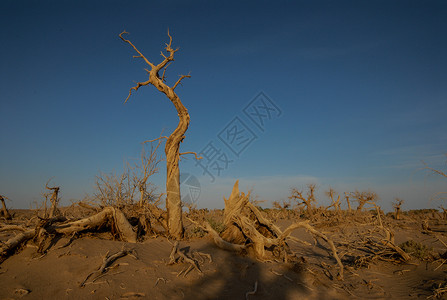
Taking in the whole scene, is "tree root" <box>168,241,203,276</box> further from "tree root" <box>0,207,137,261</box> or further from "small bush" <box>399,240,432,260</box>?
"small bush" <box>399,240,432,260</box>

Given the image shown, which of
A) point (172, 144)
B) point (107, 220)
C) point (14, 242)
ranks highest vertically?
point (172, 144)

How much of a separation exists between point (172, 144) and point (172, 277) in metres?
3.93

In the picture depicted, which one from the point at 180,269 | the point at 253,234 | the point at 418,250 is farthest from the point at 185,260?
the point at 418,250

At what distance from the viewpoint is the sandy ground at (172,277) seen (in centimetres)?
388

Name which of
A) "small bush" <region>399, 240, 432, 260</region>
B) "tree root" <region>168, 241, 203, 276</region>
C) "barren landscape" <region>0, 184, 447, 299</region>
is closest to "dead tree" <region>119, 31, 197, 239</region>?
"barren landscape" <region>0, 184, 447, 299</region>

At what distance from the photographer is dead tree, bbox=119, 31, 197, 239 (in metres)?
7.40

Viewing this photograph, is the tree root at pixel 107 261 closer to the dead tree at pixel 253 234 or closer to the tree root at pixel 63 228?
the tree root at pixel 63 228

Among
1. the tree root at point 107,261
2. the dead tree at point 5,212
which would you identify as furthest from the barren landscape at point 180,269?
the dead tree at point 5,212

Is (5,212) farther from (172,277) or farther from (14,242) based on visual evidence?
(172,277)

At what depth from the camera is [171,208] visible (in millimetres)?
7402

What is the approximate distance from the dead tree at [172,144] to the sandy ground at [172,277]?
906mm

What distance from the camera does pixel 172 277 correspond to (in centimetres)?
448

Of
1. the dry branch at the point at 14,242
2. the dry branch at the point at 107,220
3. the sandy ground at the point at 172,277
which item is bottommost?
the sandy ground at the point at 172,277

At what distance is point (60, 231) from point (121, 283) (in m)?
2.01
